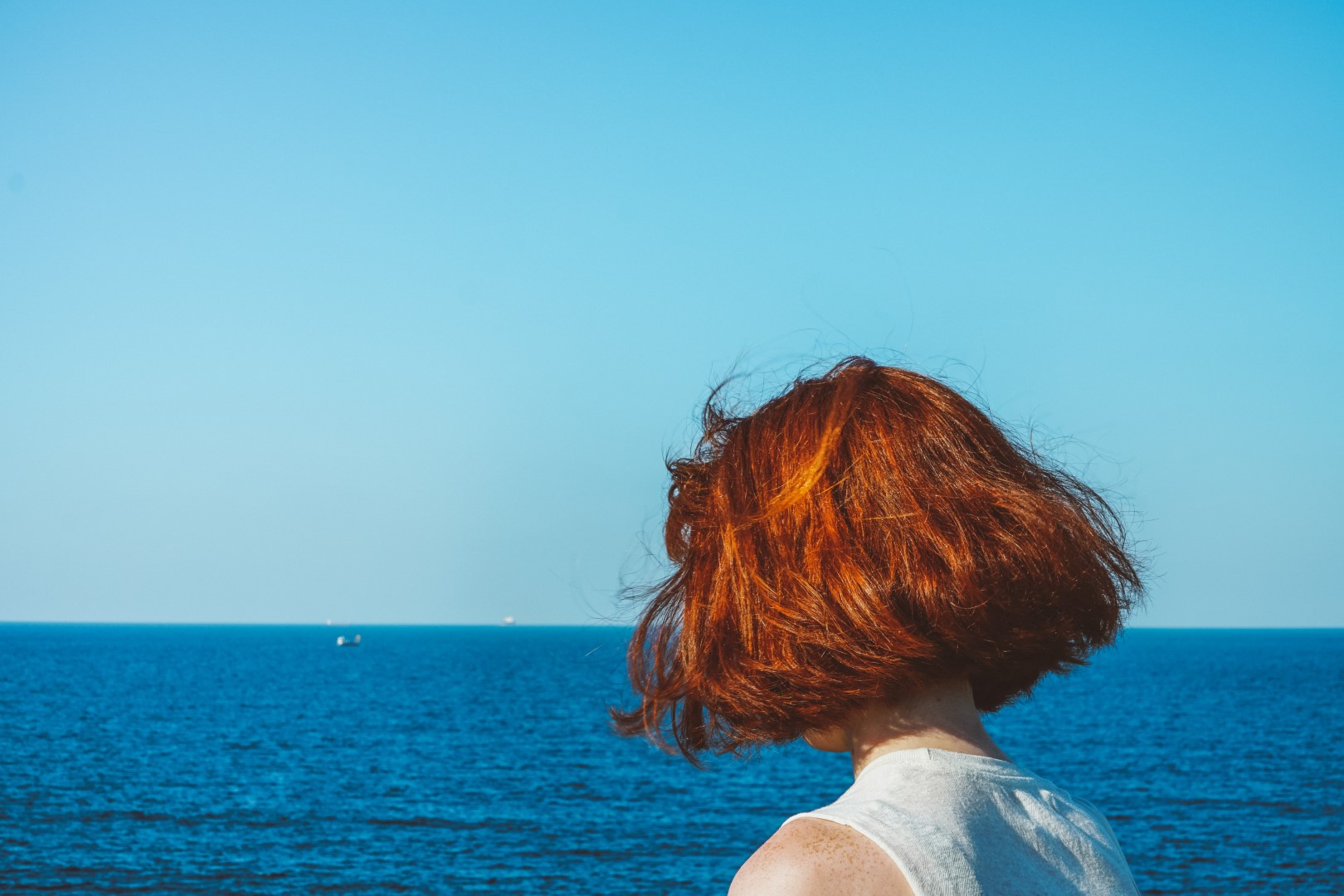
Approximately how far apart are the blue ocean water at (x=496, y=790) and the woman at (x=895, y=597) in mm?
743

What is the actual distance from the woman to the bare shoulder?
3 cm

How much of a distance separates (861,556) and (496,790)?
4549cm

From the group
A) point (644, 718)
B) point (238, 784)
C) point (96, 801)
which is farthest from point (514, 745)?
point (644, 718)

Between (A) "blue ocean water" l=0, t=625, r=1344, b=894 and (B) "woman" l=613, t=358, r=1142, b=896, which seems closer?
(B) "woman" l=613, t=358, r=1142, b=896

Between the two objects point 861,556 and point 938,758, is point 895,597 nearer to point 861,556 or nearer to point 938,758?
point 861,556

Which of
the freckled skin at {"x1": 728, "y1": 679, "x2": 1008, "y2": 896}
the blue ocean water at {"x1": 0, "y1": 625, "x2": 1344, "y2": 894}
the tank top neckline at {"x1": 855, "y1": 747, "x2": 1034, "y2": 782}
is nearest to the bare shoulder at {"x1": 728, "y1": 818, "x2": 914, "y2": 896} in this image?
the freckled skin at {"x1": 728, "y1": 679, "x2": 1008, "y2": 896}

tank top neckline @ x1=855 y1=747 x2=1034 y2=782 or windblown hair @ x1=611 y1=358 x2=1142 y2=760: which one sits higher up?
windblown hair @ x1=611 y1=358 x2=1142 y2=760

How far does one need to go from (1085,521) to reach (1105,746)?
213ft

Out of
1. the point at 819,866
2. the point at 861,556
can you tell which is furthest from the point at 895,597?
the point at 819,866

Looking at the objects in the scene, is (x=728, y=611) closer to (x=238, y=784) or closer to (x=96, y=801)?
(x=96, y=801)

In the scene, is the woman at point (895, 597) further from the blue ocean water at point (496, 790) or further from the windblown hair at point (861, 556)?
the blue ocean water at point (496, 790)

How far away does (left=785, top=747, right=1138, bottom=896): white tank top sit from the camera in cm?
115

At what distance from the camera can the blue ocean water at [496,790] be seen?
1168 inches

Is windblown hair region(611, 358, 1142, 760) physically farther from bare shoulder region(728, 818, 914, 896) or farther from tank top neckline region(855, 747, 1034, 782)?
bare shoulder region(728, 818, 914, 896)
